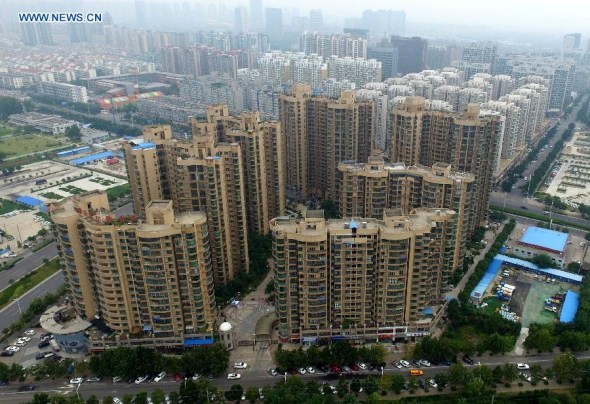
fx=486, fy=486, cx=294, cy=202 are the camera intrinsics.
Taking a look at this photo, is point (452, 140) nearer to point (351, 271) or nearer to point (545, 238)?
point (545, 238)

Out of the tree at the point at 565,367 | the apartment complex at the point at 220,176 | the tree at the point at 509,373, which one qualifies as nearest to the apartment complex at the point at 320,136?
the apartment complex at the point at 220,176

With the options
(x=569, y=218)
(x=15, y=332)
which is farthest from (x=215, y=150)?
(x=569, y=218)

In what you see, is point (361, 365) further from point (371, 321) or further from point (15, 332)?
point (15, 332)

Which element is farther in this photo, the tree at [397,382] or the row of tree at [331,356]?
the row of tree at [331,356]

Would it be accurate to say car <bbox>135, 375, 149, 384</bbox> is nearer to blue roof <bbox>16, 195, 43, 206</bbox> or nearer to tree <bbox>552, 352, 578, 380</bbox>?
tree <bbox>552, 352, 578, 380</bbox>

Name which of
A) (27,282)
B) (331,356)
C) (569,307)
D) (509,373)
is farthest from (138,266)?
(569,307)

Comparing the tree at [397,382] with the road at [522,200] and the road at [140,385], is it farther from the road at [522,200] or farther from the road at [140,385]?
the road at [522,200]
